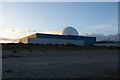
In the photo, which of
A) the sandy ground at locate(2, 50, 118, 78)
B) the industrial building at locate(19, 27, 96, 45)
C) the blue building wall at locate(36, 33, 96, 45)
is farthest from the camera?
the blue building wall at locate(36, 33, 96, 45)

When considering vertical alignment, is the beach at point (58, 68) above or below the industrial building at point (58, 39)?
below

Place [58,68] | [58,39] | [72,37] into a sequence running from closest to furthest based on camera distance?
1. [58,68]
2. [58,39]
3. [72,37]

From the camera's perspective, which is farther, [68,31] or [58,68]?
[68,31]

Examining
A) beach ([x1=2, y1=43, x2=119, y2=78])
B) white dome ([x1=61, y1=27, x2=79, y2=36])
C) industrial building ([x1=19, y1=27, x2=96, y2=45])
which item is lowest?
beach ([x1=2, y1=43, x2=119, y2=78])

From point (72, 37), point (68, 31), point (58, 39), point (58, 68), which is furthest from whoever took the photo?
point (68, 31)

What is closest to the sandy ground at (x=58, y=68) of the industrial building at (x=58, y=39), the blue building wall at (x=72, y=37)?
the industrial building at (x=58, y=39)

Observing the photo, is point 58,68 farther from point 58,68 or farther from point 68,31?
point 68,31

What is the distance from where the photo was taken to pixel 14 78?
7.70 m

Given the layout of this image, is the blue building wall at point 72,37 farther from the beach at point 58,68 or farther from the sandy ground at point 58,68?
the sandy ground at point 58,68

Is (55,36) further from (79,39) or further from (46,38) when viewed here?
(79,39)

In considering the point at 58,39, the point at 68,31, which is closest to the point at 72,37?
the point at 58,39

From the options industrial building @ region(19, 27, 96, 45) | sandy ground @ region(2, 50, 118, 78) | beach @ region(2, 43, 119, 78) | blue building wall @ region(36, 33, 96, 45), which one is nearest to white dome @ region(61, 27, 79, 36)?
blue building wall @ region(36, 33, 96, 45)

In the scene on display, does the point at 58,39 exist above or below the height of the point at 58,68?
above

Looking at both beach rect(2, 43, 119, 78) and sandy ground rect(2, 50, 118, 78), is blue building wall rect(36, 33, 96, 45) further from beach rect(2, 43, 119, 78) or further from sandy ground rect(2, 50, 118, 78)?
Result: sandy ground rect(2, 50, 118, 78)
